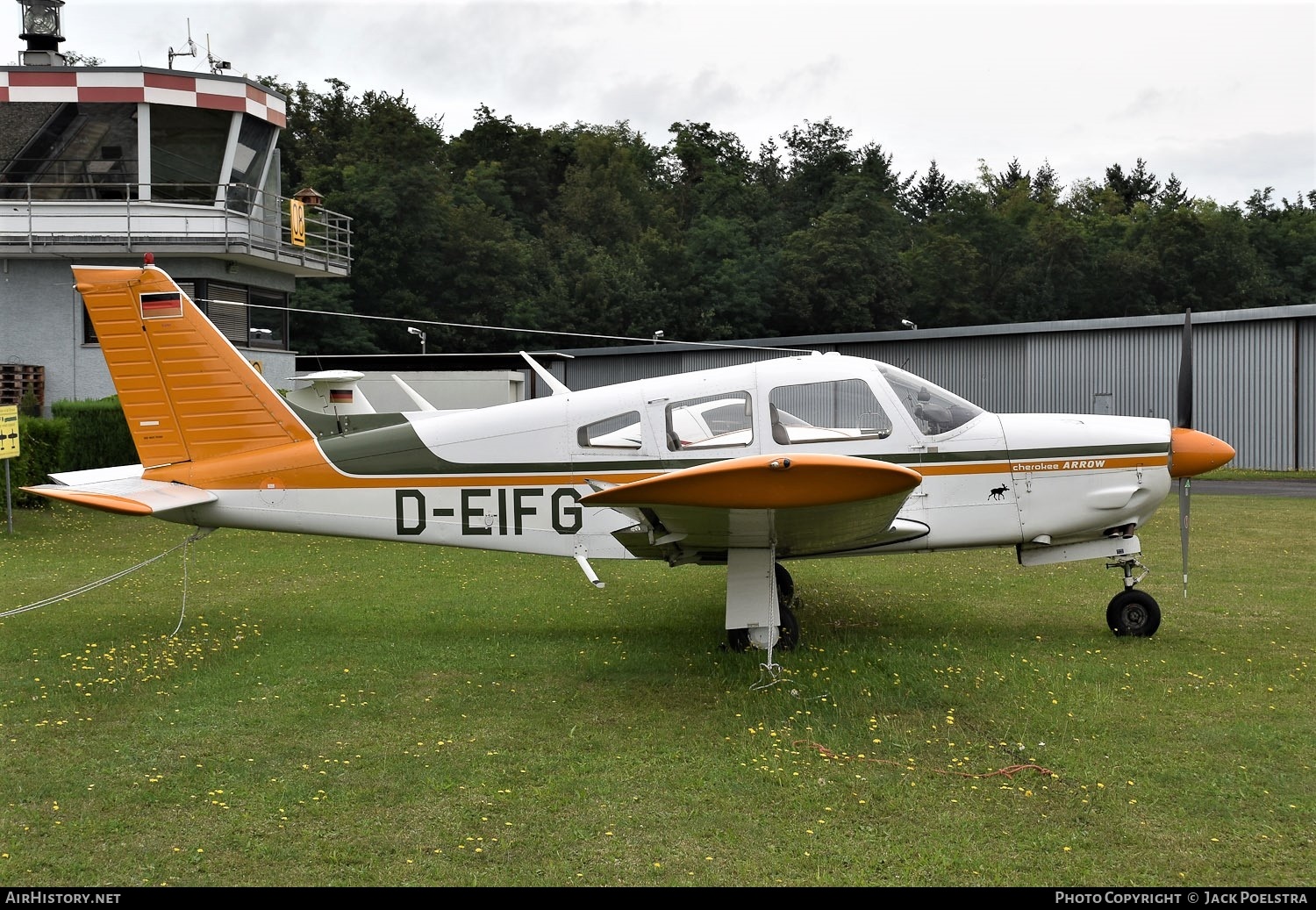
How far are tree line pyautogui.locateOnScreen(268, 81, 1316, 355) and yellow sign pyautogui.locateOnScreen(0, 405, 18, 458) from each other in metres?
30.1

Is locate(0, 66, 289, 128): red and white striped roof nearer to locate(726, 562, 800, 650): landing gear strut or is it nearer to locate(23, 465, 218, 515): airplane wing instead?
locate(23, 465, 218, 515): airplane wing

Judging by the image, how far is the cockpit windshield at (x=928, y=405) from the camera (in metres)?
8.26

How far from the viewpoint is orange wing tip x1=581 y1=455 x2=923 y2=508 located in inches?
234

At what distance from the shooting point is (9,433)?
14172 millimetres

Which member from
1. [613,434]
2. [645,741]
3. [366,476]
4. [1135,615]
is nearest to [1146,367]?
[1135,615]

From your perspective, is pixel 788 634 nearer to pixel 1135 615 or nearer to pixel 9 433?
pixel 1135 615

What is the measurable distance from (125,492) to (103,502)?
536 millimetres

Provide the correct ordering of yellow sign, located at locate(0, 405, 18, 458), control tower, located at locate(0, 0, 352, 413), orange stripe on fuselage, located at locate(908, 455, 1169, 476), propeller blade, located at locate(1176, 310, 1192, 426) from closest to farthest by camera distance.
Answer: orange stripe on fuselage, located at locate(908, 455, 1169, 476) → propeller blade, located at locate(1176, 310, 1192, 426) → yellow sign, located at locate(0, 405, 18, 458) → control tower, located at locate(0, 0, 352, 413)

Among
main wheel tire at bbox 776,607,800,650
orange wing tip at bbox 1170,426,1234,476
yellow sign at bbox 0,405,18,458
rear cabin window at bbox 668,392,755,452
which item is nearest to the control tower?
yellow sign at bbox 0,405,18,458

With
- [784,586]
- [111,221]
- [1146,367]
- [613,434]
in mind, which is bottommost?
[784,586]

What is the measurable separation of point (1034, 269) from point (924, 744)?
55.7 meters

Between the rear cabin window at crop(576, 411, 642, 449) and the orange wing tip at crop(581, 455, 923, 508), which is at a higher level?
the rear cabin window at crop(576, 411, 642, 449)

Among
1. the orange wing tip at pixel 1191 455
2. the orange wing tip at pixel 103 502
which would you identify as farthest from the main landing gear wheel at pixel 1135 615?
the orange wing tip at pixel 103 502

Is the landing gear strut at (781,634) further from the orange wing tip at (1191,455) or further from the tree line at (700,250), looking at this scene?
the tree line at (700,250)
